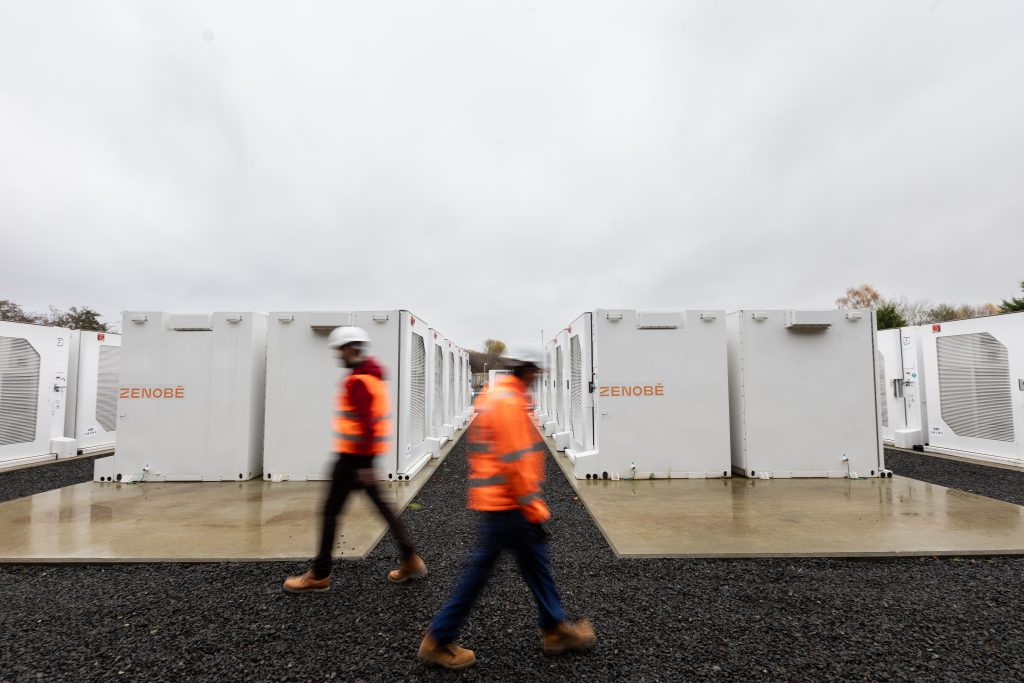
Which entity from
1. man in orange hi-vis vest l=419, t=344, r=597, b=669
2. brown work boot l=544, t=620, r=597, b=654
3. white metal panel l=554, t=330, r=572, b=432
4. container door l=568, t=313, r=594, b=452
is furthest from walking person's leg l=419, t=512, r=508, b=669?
white metal panel l=554, t=330, r=572, b=432

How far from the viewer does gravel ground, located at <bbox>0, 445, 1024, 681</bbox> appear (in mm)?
2416

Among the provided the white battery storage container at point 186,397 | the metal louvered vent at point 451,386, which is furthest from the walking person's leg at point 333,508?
the metal louvered vent at point 451,386

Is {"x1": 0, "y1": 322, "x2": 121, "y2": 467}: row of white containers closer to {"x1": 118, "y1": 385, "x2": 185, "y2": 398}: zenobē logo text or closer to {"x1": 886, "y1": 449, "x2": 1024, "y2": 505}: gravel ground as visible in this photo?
{"x1": 118, "y1": 385, "x2": 185, "y2": 398}: zenobē logo text

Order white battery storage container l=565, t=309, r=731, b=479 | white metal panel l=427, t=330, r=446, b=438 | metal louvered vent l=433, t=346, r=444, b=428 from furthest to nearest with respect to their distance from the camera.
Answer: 1. metal louvered vent l=433, t=346, r=444, b=428
2. white metal panel l=427, t=330, r=446, b=438
3. white battery storage container l=565, t=309, r=731, b=479

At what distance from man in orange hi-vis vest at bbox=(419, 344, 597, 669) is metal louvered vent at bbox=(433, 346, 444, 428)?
7.75 metres

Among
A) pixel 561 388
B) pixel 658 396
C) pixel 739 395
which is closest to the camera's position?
pixel 658 396

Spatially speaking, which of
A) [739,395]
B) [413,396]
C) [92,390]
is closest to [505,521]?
[413,396]

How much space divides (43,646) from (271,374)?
15.2ft

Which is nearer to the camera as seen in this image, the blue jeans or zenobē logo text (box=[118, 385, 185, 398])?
the blue jeans

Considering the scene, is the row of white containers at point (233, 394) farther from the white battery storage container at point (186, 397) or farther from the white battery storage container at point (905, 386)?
the white battery storage container at point (905, 386)

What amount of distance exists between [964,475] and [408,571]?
8879 millimetres

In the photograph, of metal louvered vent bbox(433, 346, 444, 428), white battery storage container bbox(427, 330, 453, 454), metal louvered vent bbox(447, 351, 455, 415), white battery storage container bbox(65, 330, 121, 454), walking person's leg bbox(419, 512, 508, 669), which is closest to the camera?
walking person's leg bbox(419, 512, 508, 669)

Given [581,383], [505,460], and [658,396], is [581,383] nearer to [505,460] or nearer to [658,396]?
[658,396]

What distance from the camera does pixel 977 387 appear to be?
351 inches
